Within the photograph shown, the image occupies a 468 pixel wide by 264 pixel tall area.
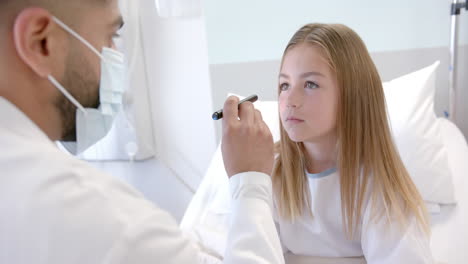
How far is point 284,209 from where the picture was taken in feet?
4.06

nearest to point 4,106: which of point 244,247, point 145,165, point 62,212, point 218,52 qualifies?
point 62,212

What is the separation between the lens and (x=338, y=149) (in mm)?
1185

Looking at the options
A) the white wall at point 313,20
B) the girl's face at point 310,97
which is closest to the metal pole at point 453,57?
the white wall at point 313,20

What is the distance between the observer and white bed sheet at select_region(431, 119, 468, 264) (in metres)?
1.18

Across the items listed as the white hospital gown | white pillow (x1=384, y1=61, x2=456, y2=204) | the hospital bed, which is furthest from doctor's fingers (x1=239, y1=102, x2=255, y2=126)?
white pillow (x1=384, y1=61, x2=456, y2=204)

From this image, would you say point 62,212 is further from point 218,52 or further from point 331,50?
point 218,52

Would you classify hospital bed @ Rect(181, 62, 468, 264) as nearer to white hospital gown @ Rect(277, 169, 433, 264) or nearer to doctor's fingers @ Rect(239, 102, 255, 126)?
white hospital gown @ Rect(277, 169, 433, 264)

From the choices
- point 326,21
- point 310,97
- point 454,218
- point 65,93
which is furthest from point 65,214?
point 326,21

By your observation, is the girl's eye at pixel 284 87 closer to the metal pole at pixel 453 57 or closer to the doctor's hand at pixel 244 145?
the doctor's hand at pixel 244 145

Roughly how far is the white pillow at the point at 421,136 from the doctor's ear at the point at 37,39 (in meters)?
1.24

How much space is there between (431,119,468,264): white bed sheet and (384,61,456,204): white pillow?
0.06m

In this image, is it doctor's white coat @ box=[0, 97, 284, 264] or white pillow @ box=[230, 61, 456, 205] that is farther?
white pillow @ box=[230, 61, 456, 205]

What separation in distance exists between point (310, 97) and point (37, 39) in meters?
0.74

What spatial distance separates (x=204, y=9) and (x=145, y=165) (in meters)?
0.87
